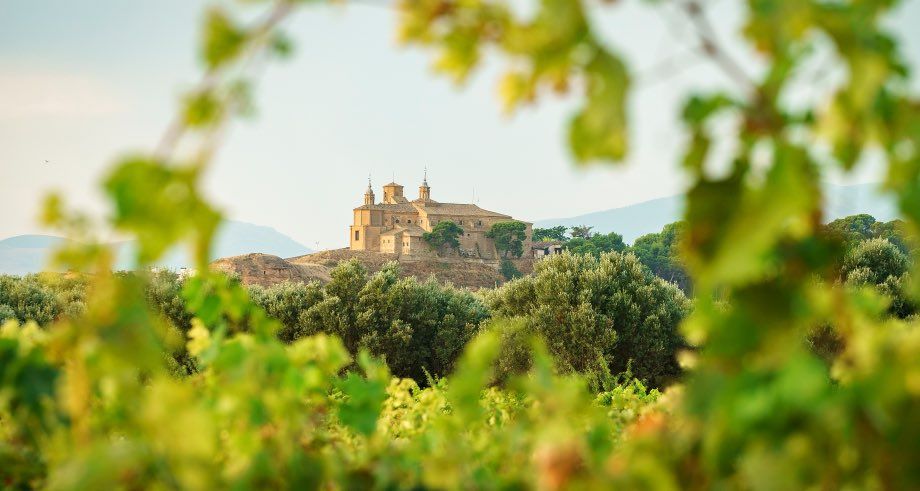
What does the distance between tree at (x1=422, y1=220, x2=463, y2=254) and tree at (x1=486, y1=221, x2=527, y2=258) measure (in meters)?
6.05

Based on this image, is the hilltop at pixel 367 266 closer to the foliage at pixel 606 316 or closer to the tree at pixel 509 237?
the tree at pixel 509 237

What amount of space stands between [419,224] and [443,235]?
382 inches

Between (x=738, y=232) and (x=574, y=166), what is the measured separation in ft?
0.83


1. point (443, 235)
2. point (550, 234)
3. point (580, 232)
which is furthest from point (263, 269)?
point (580, 232)

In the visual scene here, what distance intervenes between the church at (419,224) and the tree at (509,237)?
0.95 m

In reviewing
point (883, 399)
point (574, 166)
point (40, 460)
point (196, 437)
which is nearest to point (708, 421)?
point (883, 399)

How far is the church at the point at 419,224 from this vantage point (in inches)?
4040

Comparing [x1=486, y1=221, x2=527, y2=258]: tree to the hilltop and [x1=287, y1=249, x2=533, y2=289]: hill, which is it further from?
[x1=287, y1=249, x2=533, y2=289]: hill

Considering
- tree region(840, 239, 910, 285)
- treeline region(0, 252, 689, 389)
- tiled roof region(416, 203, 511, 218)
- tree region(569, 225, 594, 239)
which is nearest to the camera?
treeline region(0, 252, 689, 389)

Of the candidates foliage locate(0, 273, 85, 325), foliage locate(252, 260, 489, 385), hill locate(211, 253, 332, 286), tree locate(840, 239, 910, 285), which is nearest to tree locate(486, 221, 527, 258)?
hill locate(211, 253, 332, 286)

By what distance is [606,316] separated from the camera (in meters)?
19.5

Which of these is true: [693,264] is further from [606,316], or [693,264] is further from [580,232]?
[580,232]

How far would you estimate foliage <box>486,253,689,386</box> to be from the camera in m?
19.3

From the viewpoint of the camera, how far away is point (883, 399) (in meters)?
1.15
